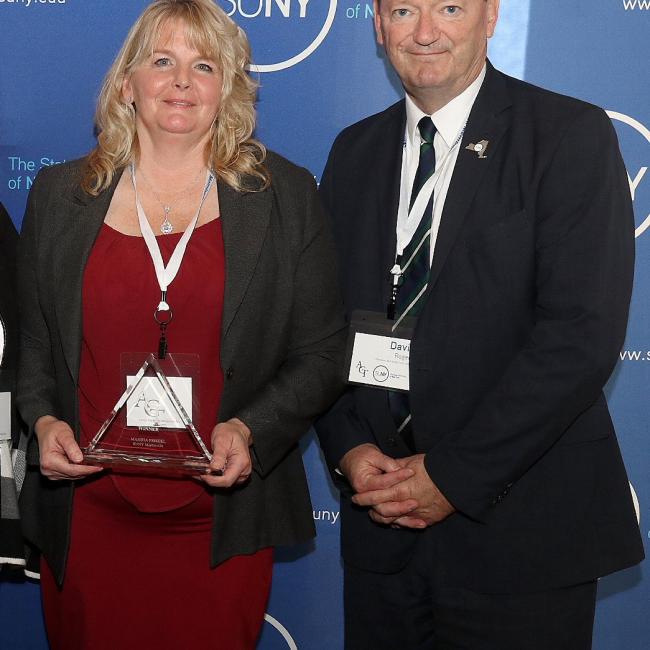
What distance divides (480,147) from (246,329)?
756mm

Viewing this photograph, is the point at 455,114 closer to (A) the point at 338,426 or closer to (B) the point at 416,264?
(B) the point at 416,264

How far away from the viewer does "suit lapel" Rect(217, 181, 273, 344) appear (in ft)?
8.07

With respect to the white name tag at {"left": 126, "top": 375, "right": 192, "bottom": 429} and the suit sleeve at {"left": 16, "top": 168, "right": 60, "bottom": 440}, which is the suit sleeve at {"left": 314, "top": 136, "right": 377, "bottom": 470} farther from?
the suit sleeve at {"left": 16, "top": 168, "right": 60, "bottom": 440}

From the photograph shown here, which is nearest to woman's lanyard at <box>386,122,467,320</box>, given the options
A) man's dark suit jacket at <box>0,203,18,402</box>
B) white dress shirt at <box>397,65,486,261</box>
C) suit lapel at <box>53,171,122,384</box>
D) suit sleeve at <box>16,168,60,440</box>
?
white dress shirt at <box>397,65,486,261</box>

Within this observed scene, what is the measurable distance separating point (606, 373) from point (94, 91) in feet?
6.61

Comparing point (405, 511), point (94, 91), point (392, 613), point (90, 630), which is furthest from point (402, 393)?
point (94, 91)

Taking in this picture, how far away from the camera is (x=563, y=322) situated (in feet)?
7.26

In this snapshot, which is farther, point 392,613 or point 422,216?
point 392,613

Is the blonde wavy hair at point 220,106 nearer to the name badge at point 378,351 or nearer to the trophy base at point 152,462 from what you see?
the name badge at point 378,351

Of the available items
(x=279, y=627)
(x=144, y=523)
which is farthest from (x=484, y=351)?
(x=279, y=627)

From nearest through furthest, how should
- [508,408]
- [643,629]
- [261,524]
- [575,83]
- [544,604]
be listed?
[508,408], [544,604], [261,524], [575,83], [643,629]

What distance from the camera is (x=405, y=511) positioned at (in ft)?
7.74

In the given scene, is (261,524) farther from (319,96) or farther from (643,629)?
(643,629)

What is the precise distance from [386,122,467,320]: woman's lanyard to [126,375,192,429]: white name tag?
57 centimetres
